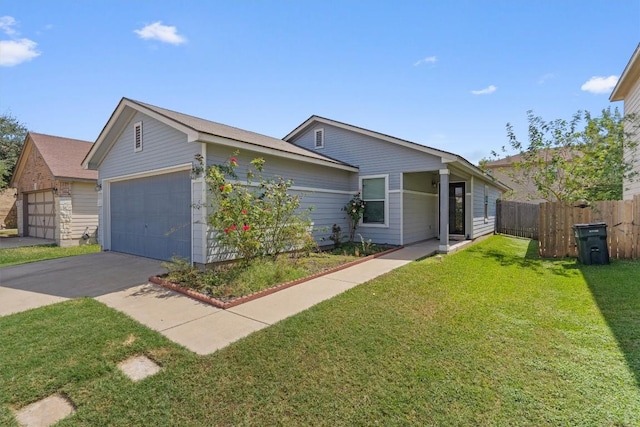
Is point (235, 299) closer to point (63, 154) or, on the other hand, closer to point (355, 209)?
point (355, 209)

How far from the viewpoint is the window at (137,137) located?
8914 millimetres

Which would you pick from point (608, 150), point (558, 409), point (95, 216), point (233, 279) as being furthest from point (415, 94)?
point (95, 216)

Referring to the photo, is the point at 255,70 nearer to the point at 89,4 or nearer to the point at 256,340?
the point at 89,4

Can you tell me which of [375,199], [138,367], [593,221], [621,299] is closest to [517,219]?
[593,221]

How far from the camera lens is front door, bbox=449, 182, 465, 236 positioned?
1312 cm

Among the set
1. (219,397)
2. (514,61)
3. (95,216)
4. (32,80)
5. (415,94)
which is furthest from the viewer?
(95,216)

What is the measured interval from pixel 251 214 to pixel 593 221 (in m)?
9.13

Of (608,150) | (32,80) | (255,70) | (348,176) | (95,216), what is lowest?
(95,216)

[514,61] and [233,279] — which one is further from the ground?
[514,61]

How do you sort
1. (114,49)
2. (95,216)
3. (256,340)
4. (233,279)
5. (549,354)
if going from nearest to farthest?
(549,354) → (256,340) → (233,279) → (114,49) → (95,216)

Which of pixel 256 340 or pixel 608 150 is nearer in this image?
pixel 256 340

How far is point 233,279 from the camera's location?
6020 millimetres

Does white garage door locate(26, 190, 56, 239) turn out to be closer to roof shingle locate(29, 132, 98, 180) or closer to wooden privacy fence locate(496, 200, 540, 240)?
roof shingle locate(29, 132, 98, 180)

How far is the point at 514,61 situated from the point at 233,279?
10.6 metres
